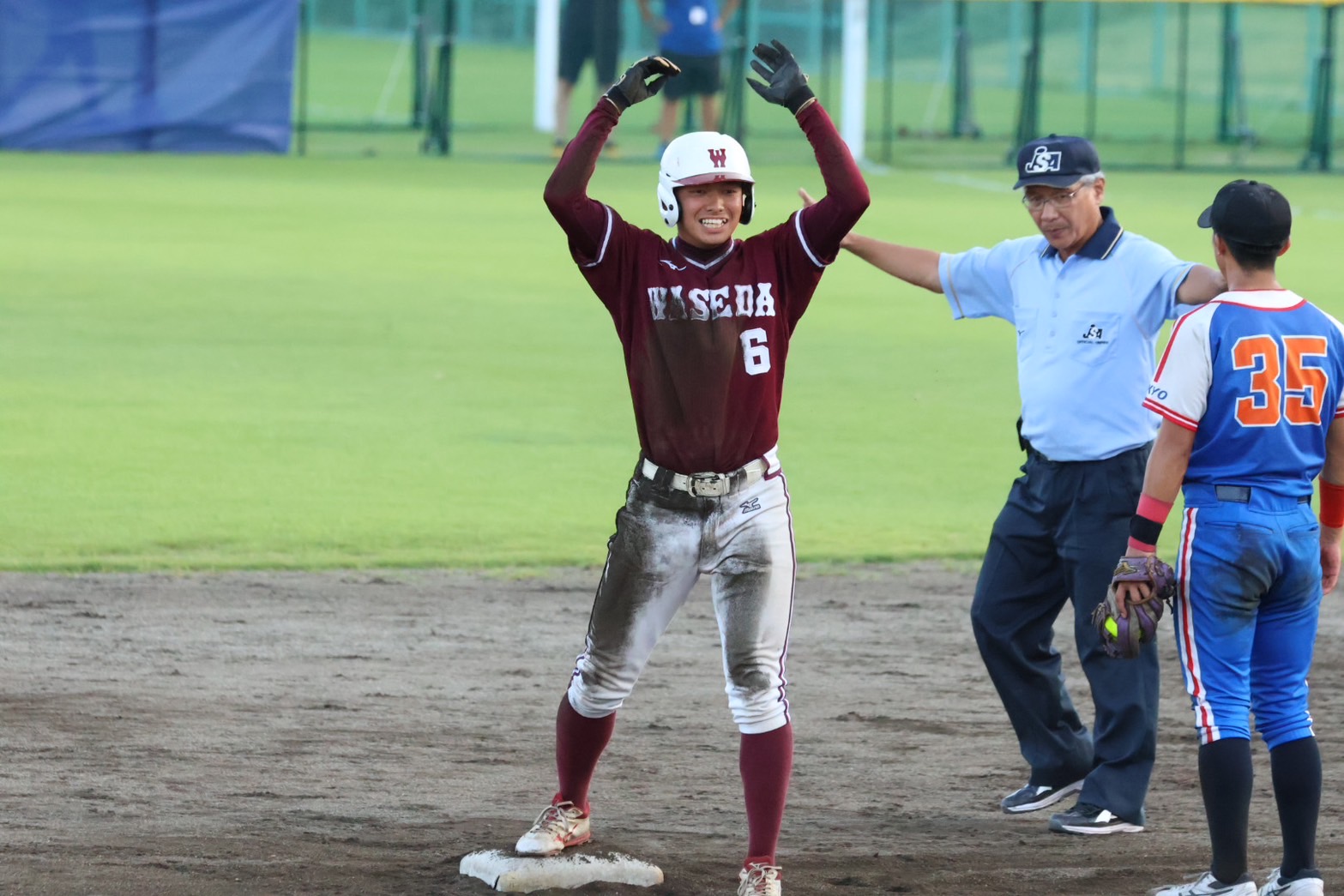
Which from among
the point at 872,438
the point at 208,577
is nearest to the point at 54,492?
the point at 208,577

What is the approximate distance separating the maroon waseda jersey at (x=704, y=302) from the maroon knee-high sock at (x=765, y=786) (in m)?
0.76

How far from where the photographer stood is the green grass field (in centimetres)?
1034

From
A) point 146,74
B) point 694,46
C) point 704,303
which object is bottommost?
point 704,303

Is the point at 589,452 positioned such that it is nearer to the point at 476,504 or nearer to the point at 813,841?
the point at 476,504

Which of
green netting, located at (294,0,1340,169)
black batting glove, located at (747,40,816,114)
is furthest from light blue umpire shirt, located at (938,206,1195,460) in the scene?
green netting, located at (294,0,1340,169)

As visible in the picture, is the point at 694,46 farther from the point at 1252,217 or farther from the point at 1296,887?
the point at 1296,887

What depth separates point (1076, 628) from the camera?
628 cm

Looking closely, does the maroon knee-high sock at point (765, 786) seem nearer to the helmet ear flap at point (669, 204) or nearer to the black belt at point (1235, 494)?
the black belt at point (1235, 494)

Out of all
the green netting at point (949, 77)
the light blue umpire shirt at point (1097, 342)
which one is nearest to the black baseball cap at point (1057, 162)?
the light blue umpire shirt at point (1097, 342)

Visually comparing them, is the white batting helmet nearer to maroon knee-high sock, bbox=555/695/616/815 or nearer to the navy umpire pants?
maroon knee-high sock, bbox=555/695/616/815

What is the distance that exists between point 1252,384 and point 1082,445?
1050 millimetres

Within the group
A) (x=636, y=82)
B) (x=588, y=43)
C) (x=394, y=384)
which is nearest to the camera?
(x=636, y=82)

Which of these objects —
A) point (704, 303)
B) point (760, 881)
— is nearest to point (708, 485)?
point (704, 303)

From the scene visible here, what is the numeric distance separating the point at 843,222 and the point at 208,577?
4.89m
